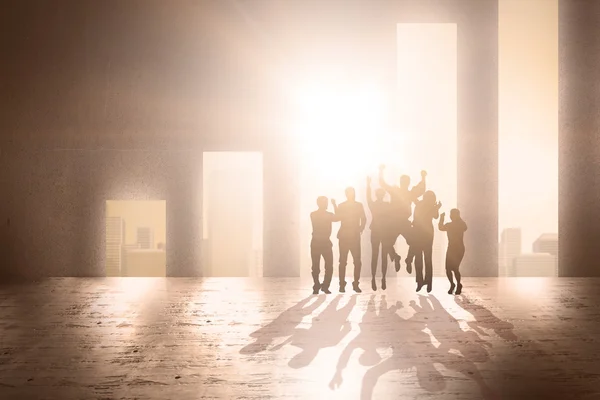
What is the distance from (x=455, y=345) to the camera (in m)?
6.20

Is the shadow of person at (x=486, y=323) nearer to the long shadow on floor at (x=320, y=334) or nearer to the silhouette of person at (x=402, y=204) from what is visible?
Answer: the silhouette of person at (x=402, y=204)

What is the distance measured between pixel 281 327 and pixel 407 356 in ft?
6.67

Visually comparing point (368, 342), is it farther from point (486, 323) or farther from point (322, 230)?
point (322, 230)

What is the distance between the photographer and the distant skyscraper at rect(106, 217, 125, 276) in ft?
42.4

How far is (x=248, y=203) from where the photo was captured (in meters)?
12.9

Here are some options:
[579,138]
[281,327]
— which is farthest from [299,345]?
[579,138]

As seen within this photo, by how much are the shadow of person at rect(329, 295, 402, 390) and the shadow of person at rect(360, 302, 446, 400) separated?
0.08 meters

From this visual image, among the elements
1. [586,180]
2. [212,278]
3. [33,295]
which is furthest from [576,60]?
[33,295]

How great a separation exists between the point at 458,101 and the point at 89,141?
351 inches

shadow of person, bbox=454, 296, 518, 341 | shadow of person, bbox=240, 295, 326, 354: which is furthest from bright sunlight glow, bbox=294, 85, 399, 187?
shadow of person, bbox=454, 296, 518, 341

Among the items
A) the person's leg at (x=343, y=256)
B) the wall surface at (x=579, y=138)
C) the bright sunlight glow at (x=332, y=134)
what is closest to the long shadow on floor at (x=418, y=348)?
the person's leg at (x=343, y=256)

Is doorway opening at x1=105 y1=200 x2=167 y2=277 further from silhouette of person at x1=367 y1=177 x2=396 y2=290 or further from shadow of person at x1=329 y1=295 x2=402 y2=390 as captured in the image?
shadow of person at x1=329 y1=295 x2=402 y2=390

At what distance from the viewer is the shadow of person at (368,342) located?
17.7 ft

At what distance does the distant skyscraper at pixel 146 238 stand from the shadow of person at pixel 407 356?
6.95 metres
